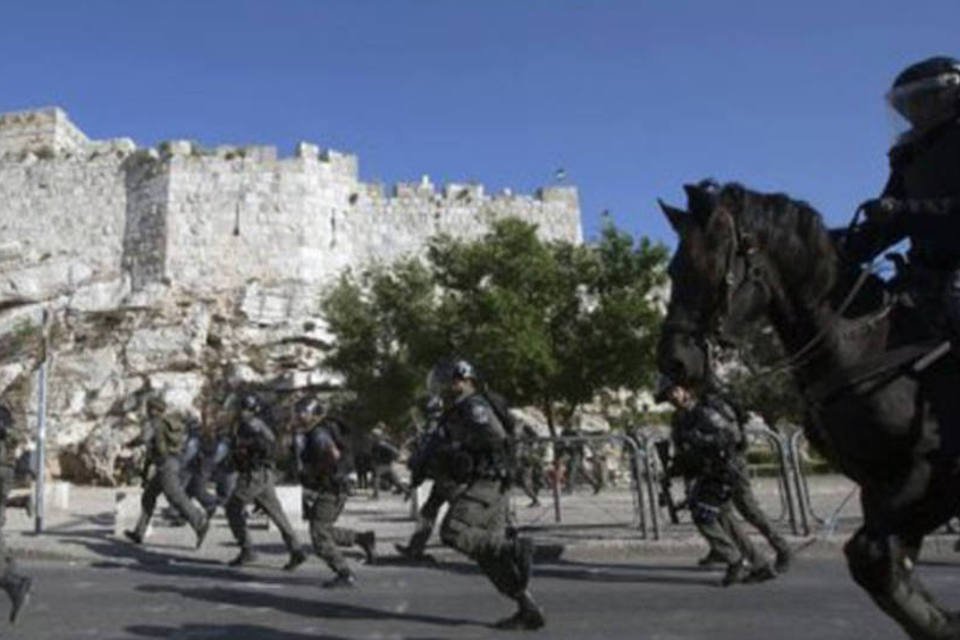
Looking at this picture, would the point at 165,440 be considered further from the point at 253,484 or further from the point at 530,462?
the point at 530,462

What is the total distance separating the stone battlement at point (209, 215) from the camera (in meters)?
43.4

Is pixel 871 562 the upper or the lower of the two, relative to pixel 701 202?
lower

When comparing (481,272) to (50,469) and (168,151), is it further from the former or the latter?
(168,151)

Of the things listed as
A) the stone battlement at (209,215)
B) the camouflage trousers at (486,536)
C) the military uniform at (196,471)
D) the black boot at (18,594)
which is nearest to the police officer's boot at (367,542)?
the camouflage trousers at (486,536)

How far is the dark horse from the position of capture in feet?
12.9

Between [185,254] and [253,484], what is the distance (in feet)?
110

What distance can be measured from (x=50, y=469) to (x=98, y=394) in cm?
501

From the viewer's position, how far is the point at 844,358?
13.7ft

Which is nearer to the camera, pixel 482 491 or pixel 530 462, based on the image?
pixel 482 491

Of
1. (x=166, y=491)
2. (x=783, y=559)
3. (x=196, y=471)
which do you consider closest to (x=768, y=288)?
(x=783, y=559)

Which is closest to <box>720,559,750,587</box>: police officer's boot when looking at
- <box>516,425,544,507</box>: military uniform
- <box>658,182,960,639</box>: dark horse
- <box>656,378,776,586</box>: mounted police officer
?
<box>656,378,776,586</box>: mounted police officer

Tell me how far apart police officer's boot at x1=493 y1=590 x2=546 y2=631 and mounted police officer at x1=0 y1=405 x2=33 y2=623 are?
3314mm

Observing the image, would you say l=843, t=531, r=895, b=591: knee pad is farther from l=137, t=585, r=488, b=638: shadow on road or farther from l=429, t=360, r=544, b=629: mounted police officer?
l=137, t=585, r=488, b=638: shadow on road

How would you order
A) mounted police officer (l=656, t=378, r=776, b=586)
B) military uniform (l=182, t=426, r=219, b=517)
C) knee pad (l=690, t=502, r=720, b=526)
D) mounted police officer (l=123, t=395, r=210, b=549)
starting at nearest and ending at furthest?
1. mounted police officer (l=656, t=378, r=776, b=586)
2. knee pad (l=690, t=502, r=720, b=526)
3. mounted police officer (l=123, t=395, r=210, b=549)
4. military uniform (l=182, t=426, r=219, b=517)
